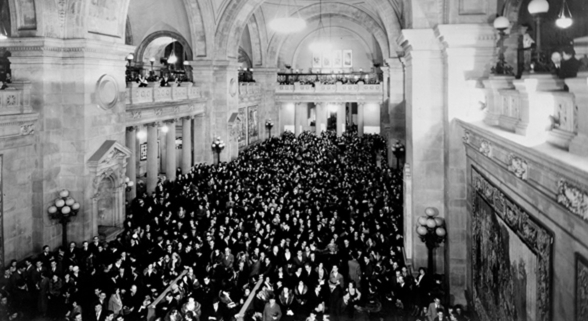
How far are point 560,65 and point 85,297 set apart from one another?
33.7ft

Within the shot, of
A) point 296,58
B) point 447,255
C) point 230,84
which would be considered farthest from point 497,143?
point 296,58

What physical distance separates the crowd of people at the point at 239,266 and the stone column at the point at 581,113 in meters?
4.98

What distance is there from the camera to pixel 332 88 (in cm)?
4053

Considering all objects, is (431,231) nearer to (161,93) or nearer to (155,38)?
(161,93)

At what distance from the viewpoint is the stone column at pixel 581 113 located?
16.8 feet

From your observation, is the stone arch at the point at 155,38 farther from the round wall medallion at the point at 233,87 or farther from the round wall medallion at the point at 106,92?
the round wall medallion at the point at 106,92

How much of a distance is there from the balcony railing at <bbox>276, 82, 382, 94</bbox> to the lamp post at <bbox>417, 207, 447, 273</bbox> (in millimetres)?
29673

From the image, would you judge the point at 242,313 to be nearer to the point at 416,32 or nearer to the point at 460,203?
the point at 460,203

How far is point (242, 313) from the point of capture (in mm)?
10477

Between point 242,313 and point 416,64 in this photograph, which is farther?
point 416,64

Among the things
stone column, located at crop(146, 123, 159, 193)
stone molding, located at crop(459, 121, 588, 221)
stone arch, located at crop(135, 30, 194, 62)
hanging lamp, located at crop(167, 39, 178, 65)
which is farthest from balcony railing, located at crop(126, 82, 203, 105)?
stone molding, located at crop(459, 121, 588, 221)

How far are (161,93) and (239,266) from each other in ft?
41.0

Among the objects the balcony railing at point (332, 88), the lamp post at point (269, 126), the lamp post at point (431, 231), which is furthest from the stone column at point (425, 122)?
the balcony railing at point (332, 88)

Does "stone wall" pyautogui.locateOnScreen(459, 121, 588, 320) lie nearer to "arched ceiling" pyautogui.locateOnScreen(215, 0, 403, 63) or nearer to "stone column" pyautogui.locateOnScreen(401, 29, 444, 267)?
"stone column" pyautogui.locateOnScreen(401, 29, 444, 267)
